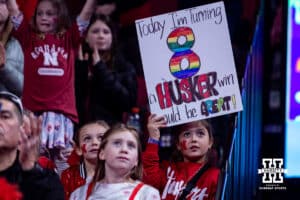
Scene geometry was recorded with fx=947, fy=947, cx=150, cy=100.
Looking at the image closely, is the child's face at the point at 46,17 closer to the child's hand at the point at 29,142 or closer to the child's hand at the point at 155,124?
the child's hand at the point at 29,142

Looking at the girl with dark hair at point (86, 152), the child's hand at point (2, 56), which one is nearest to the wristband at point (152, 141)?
the girl with dark hair at point (86, 152)

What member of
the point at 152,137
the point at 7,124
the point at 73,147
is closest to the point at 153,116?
the point at 152,137

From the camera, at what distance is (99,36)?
477cm

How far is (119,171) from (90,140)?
22 cm

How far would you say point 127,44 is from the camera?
4.77 meters

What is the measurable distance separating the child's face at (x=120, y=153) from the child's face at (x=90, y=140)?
0.20 ft

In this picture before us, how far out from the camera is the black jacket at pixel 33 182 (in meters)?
4.48

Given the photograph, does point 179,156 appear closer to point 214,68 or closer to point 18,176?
point 214,68

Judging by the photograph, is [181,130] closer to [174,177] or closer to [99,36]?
[174,177]

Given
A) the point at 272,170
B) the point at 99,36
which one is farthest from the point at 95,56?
the point at 272,170

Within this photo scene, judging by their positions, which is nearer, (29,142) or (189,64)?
(29,142)

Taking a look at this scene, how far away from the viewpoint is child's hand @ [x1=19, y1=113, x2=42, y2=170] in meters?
4.53

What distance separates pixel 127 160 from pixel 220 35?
786 mm

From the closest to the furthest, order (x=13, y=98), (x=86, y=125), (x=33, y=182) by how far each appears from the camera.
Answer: (x=33, y=182)
(x=13, y=98)
(x=86, y=125)
